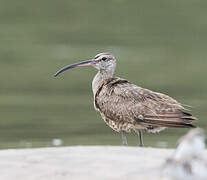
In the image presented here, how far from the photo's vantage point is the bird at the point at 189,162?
707 cm

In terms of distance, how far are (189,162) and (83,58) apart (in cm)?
1742


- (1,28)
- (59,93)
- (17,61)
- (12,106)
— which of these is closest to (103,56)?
(12,106)

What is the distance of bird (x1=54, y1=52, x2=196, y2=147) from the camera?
1126cm

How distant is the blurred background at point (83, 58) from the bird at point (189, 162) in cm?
692

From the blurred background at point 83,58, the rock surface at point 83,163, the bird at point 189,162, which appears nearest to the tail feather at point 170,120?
the rock surface at point 83,163

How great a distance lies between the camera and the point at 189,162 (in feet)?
23.3

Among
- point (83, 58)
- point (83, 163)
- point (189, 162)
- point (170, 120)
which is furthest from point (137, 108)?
point (83, 58)

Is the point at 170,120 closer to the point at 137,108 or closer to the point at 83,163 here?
the point at 137,108

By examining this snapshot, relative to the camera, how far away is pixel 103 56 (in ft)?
42.2

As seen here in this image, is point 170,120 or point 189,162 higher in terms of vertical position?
point 170,120

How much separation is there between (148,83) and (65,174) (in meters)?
13.4

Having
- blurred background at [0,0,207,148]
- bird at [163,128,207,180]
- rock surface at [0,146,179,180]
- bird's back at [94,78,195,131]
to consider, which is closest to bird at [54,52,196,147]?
bird's back at [94,78,195,131]

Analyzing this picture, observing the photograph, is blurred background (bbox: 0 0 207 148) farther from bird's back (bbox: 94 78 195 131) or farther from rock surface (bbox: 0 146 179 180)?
rock surface (bbox: 0 146 179 180)

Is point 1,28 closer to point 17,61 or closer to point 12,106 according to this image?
point 17,61
